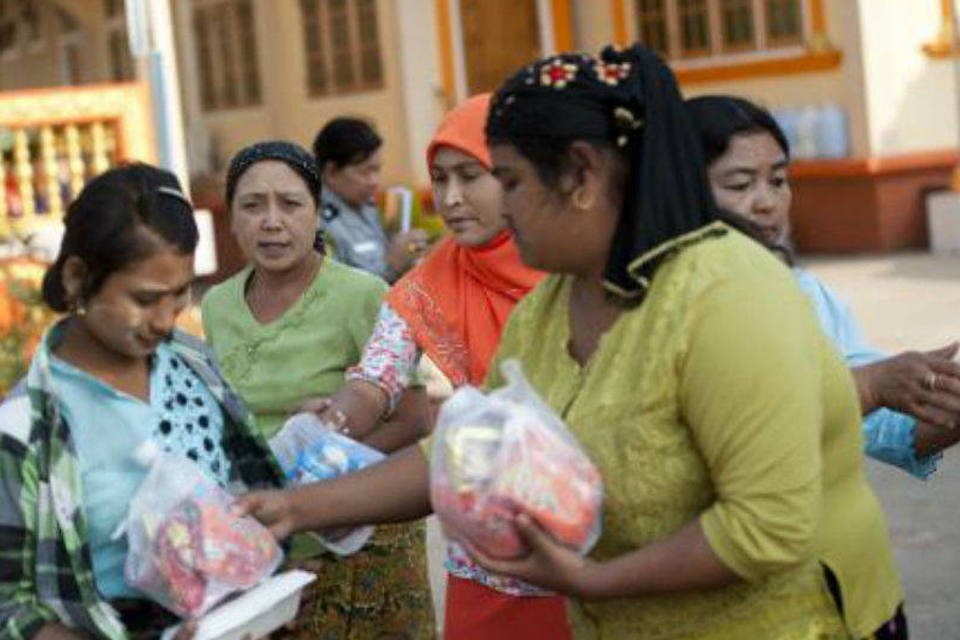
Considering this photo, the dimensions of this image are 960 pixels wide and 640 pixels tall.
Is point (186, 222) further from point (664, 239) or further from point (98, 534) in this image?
point (664, 239)

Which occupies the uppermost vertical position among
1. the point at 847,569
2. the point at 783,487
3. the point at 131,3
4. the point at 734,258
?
the point at 131,3

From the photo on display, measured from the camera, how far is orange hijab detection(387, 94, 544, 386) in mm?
4125

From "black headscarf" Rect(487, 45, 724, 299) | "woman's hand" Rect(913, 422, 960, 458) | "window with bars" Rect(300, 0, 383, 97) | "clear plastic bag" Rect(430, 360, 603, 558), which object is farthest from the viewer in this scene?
"window with bars" Rect(300, 0, 383, 97)

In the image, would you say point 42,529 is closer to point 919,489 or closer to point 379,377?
point 379,377

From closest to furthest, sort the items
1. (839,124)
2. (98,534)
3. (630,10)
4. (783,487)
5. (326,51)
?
(783,487) → (98,534) → (839,124) → (630,10) → (326,51)

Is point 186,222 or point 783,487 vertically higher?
point 186,222

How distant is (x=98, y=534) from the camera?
3.01m

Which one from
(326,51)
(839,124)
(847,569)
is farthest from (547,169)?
(326,51)

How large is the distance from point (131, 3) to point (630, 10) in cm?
618

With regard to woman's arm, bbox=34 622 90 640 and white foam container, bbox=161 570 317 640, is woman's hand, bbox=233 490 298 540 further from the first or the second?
woman's arm, bbox=34 622 90 640

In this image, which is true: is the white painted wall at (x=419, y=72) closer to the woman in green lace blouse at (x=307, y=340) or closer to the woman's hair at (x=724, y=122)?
the woman in green lace blouse at (x=307, y=340)

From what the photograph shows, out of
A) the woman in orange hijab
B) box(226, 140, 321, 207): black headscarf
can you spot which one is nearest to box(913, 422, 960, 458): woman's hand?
the woman in orange hijab

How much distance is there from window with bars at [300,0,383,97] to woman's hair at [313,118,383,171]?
1049 cm

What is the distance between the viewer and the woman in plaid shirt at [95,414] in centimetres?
295
